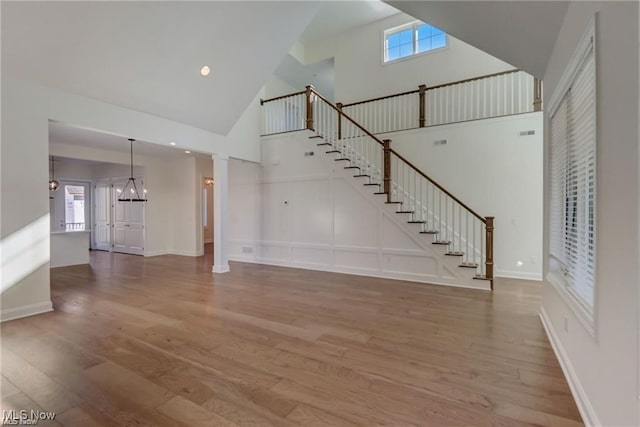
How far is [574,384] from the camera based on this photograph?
6.89 ft

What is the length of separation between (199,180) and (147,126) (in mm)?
4181

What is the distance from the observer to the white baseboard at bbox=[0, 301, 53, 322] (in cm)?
347

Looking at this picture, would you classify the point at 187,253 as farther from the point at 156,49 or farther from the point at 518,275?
the point at 518,275

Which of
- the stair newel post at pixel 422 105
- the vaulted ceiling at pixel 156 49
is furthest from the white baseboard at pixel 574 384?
the vaulted ceiling at pixel 156 49

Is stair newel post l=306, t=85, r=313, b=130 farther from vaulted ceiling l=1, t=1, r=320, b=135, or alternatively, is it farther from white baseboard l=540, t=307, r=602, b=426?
white baseboard l=540, t=307, r=602, b=426

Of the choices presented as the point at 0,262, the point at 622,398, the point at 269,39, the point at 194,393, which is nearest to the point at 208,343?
the point at 194,393

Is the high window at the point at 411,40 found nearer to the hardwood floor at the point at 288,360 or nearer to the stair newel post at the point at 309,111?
the stair newel post at the point at 309,111

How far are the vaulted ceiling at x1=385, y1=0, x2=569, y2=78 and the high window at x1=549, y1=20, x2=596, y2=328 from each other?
18.8 inches

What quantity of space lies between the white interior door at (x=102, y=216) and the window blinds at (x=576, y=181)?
1146 centimetres

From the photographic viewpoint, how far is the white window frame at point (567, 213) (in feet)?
5.81

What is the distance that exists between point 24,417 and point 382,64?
879 centimetres

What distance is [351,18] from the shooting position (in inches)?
313

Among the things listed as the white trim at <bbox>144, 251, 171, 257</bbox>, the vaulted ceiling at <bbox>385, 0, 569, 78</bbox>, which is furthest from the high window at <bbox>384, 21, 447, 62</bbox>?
the white trim at <bbox>144, 251, 171, 257</bbox>

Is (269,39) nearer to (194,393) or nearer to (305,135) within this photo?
(305,135)
